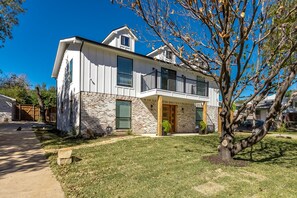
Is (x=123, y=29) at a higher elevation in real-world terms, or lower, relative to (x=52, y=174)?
higher

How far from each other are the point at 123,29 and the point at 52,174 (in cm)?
1139

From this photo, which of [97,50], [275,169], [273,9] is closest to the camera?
[273,9]

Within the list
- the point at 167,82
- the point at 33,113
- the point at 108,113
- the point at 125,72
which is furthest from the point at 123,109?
the point at 33,113

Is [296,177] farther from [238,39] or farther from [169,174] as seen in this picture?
[238,39]

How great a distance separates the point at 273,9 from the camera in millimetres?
4336

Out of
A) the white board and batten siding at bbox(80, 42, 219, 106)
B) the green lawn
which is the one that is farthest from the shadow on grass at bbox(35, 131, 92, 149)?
the white board and batten siding at bbox(80, 42, 219, 106)

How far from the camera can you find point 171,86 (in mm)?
14273

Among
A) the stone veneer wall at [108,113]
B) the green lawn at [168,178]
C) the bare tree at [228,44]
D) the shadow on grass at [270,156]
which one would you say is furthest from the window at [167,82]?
the green lawn at [168,178]

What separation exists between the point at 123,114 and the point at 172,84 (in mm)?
4299

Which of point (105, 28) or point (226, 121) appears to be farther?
point (105, 28)

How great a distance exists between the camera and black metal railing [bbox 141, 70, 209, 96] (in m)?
13.2

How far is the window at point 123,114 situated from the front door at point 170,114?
3429mm

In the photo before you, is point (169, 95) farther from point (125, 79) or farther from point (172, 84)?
point (125, 79)

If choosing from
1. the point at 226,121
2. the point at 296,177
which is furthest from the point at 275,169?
the point at 226,121
